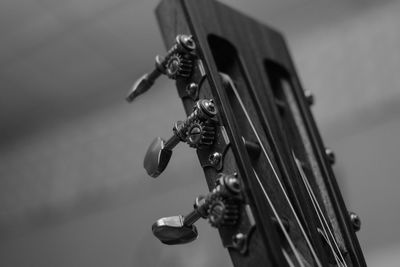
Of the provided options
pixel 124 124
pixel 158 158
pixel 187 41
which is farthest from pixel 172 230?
pixel 124 124

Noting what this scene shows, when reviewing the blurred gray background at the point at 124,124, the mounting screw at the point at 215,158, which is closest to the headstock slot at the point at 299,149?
the mounting screw at the point at 215,158

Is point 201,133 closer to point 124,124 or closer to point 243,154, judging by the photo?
point 243,154

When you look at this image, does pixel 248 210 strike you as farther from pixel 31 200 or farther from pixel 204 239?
pixel 31 200

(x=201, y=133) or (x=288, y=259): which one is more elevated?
(x=201, y=133)

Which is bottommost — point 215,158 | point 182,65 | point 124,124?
point 215,158

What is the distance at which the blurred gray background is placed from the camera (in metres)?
1.71

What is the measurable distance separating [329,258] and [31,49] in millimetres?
1618

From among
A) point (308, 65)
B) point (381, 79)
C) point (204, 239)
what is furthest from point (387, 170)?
point (204, 239)

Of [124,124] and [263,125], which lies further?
[124,124]

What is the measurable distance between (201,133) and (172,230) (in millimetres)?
95

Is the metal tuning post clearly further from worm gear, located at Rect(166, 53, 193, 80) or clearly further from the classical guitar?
worm gear, located at Rect(166, 53, 193, 80)

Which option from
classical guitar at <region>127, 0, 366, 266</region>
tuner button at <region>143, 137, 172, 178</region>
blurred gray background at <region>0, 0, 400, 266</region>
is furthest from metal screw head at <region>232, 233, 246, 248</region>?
blurred gray background at <region>0, 0, 400, 266</region>

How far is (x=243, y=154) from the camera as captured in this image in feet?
1.51

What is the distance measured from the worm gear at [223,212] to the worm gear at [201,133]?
6 centimetres
